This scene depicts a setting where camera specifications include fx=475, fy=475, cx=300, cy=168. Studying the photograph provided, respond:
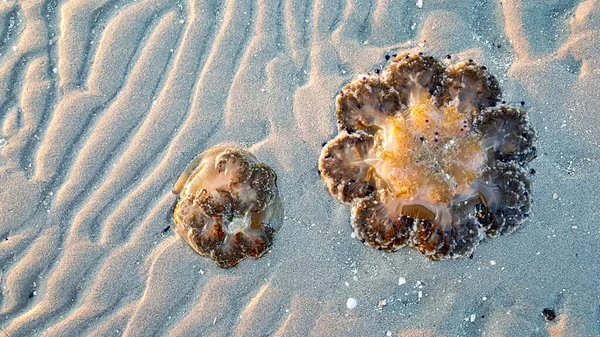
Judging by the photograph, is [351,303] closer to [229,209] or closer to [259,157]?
[229,209]

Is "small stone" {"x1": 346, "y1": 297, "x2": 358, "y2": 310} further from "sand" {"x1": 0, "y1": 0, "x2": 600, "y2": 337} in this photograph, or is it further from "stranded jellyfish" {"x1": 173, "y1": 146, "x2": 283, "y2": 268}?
"stranded jellyfish" {"x1": 173, "y1": 146, "x2": 283, "y2": 268}

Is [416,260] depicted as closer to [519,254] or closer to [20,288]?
[519,254]

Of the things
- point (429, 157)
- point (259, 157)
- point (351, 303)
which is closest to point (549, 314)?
point (351, 303)

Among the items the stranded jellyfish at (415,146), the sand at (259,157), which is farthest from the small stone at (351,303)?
the stranded jellyfish at (415,146)

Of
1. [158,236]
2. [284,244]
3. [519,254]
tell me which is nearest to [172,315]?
[158,236]

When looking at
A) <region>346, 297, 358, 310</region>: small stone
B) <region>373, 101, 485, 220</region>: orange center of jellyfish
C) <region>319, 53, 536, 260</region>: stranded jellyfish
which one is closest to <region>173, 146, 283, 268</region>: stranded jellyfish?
<region>319, 53, 536, 260</region>: stranded jellyfish

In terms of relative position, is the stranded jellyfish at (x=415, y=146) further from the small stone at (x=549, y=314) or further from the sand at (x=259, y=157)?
the small stone at (x=549, y=314)

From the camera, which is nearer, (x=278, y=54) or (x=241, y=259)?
(x=241, y=259)
